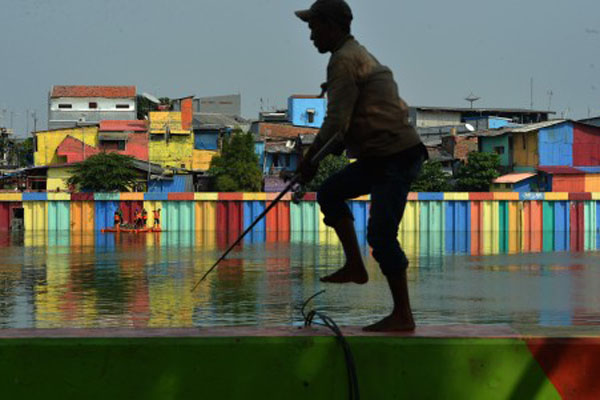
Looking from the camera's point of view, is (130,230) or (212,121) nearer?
(130,230)

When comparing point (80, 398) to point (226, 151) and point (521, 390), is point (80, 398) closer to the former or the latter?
point (521, 390)

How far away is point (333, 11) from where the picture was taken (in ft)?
13.2

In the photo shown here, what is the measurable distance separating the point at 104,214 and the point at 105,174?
6.47 feet

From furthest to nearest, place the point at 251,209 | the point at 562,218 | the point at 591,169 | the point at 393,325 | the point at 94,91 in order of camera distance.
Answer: the point at 94,91 → the point at 591,169 → the point at 251,209 → the point at 562,218 → the point at 393,325

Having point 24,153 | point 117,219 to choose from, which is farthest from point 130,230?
point 24,153

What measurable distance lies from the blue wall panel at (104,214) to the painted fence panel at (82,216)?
21 cm

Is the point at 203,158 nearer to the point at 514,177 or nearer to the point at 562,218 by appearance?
the point at 514,177

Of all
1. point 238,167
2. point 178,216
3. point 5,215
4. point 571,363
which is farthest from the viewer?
point 238,167

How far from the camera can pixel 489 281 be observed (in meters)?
20.5

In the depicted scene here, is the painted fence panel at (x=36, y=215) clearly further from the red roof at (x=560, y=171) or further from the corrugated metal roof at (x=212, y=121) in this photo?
the red roof at (x=560, y=171)

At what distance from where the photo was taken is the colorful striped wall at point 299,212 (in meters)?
44.2

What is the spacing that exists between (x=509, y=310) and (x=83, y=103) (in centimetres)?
5130

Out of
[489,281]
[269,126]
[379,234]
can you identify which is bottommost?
[489,281]

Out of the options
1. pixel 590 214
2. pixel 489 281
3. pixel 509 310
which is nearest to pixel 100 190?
pixel 590 214
